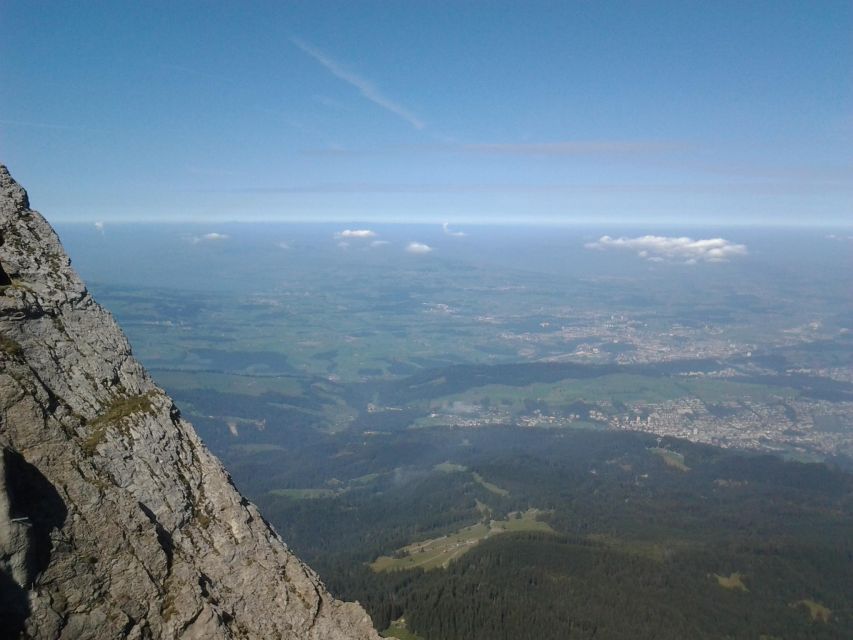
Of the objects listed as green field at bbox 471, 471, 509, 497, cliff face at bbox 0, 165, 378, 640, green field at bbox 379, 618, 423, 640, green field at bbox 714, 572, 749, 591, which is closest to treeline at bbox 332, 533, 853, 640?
green field at bbox 379, 618, 423, 640

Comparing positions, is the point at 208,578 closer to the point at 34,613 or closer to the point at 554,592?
the point at 34,613

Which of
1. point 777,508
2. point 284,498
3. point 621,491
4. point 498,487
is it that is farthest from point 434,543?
point 777,508

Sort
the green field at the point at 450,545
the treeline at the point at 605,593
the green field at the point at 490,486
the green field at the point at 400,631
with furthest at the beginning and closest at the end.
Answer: the green field at the point at 490,486 < the green field at the point at 450,545 < the treeline at the point at 605,593 < the green field at the point at 400,631

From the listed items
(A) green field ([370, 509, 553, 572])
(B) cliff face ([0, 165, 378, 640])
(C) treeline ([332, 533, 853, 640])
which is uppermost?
(B) cliff face ([0, 165, 378, 640])

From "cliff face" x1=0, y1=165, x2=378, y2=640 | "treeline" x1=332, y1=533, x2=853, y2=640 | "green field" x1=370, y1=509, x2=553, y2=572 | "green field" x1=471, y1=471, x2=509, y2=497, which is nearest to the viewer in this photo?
"cliff face" x1=0, y1=165, x2=378, y2=640

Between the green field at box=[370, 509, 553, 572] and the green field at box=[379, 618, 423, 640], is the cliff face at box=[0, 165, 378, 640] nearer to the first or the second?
the green field at box=[379, 618, 423, 640]

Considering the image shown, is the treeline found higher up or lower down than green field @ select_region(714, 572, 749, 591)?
higher up

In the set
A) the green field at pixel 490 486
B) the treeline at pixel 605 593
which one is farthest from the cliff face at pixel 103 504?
the green field at pixel 490 486

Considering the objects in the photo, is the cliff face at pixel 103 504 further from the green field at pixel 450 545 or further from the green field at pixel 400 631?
the green field at pixel 450 545
